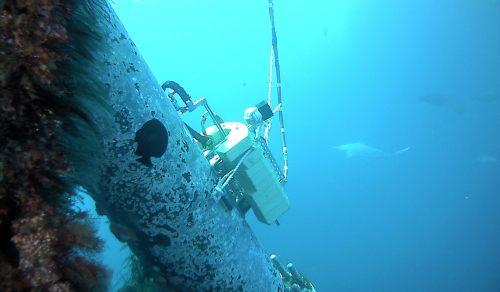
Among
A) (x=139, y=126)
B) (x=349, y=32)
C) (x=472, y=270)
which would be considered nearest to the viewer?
(x=139, y=126)

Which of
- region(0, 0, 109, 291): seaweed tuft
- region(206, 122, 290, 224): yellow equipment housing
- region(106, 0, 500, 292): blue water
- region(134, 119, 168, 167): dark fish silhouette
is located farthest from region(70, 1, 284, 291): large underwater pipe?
region(106, 0, 500, 292): blue water

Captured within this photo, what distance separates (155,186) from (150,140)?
292 millimetres

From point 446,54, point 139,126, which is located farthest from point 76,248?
point 446,54

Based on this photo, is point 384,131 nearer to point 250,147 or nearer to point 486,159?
point 486,159

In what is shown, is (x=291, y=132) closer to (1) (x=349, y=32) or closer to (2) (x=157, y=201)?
(1) (x=349, y=32)

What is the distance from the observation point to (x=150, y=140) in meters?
2.16

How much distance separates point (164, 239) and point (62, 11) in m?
1.59

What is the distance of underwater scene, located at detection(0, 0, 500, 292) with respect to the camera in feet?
4.32

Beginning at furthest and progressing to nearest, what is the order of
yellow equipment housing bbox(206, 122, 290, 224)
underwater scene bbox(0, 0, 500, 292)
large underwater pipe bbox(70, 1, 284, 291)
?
1. yellow equipment housing bbox(206, 122, 290, 224)
2. large underwater pipe bbox(70, 1, 284, 291)
3. underwater scene bbox(0, 0, 500, 292)

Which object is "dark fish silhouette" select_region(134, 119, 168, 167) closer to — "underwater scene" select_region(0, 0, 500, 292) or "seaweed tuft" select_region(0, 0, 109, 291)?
"underwater scene" select_region(0, 0, 500, 292)

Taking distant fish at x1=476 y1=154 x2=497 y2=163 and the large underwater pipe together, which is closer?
the large underwater pipe

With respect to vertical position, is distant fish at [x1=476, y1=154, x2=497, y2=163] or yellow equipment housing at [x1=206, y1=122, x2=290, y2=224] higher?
yellow equipment housing at [x1=206, y1=122, x2=290, y2=224]

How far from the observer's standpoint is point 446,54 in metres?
37.2

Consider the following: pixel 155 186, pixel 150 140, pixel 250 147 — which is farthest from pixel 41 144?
pixel 250 147
